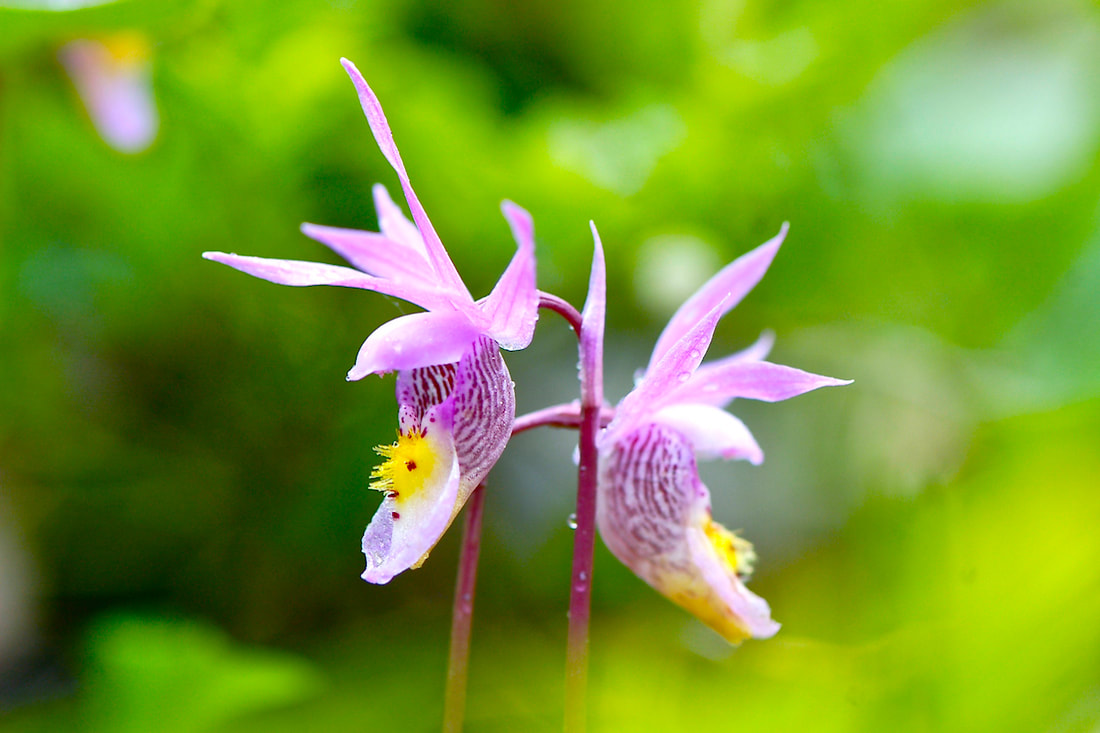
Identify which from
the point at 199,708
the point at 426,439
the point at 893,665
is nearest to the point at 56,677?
the point at 199,708

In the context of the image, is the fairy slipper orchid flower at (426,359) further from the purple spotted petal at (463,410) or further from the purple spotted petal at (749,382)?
the purple spotted petal at (749,382)

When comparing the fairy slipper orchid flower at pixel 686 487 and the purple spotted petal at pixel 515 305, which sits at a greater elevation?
the purple spotted petal at pixel 515 305

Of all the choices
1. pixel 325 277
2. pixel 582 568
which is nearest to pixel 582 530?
pixel 582 568

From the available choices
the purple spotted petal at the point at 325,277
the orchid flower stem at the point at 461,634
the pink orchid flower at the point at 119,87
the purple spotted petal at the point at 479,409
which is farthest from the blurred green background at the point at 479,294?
the purple spotted petal at the point at 325,277

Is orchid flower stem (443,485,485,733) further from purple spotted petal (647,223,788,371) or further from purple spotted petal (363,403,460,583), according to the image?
purple spotted petal (647,223,788,371)

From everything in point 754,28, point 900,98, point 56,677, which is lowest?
point 56,677

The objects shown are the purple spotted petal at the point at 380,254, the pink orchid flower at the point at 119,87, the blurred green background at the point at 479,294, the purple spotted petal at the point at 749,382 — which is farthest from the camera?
the pink orchid flower at the point at 119,87

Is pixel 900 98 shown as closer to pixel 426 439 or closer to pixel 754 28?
pixel 754 28
